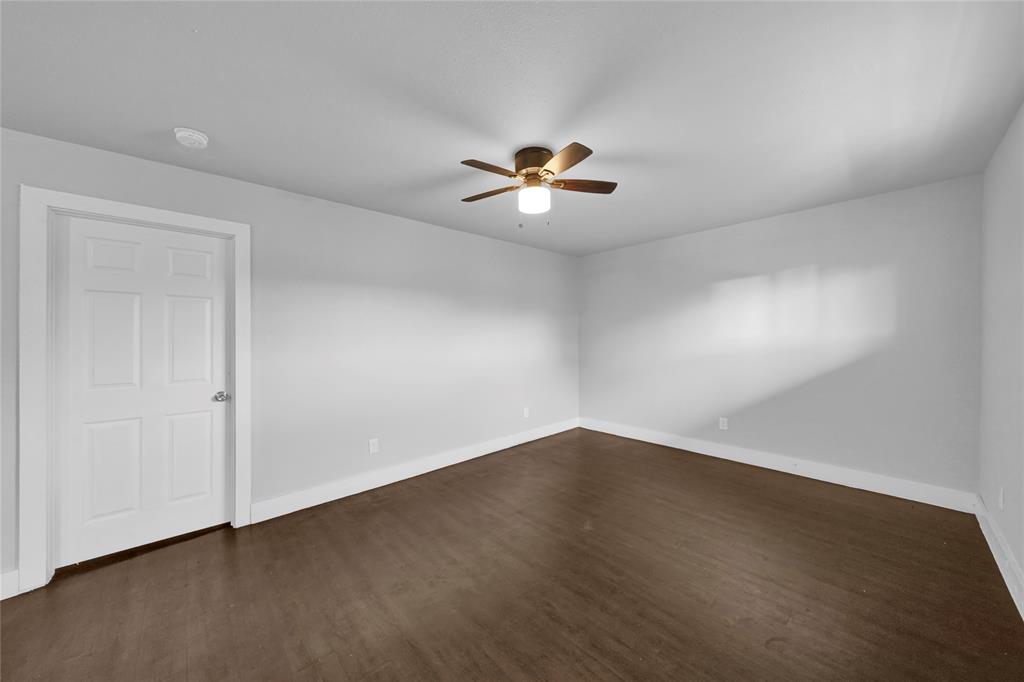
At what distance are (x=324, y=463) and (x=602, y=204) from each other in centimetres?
325

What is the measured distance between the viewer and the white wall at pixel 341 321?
2291 millimetres

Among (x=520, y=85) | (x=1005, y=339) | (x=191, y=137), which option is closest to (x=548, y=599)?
(x=520, y=85)

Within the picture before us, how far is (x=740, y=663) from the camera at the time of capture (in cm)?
160

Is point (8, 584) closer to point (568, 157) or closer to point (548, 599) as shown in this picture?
point (548, 599)

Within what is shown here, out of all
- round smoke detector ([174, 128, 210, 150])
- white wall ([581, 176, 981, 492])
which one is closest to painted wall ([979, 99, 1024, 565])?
white wall ([581, 176, 981, 492])

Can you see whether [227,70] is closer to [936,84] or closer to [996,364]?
[936,84]

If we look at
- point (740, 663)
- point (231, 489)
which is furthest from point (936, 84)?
point (231, 489)

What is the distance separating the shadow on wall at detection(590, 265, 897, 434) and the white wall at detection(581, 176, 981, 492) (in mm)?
13

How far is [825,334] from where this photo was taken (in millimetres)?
3535

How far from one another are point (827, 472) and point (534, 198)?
143 inches

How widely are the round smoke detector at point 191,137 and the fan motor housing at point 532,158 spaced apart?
180cm

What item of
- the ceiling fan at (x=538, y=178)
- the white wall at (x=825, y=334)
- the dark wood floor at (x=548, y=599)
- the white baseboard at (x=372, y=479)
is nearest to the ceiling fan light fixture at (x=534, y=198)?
the ceiling fan at (x=538, y=178)

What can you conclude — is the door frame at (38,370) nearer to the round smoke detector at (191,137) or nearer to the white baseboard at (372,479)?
the round smoke detector at (191,137)

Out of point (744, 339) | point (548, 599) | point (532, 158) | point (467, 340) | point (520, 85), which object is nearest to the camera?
point (520, 85)
